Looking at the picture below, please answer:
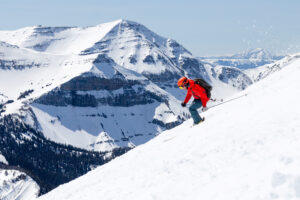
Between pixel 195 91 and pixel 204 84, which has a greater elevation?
pixel 204 84

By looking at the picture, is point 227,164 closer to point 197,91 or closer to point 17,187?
point 197,91

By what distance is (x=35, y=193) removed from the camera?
602 ft

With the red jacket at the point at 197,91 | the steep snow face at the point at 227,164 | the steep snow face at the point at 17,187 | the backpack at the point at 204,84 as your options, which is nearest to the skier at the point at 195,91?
the red jacket at the point at 197,91

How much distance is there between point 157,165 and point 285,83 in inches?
606

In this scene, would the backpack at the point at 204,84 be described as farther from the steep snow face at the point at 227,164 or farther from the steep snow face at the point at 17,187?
the steep snow face at the point at 17,187

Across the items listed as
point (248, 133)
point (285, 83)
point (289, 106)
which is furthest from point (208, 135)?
point (285, 83)

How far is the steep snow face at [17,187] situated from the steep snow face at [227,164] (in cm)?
16843

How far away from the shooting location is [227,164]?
1792cm

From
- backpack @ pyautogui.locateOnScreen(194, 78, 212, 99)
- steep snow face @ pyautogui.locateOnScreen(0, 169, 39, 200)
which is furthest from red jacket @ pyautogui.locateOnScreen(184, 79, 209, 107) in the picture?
steep snow face @ pyautogui.locateOnScreen(0, 169, 39, 200)

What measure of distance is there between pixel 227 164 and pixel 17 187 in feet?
604

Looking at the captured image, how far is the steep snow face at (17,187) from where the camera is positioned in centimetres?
18075

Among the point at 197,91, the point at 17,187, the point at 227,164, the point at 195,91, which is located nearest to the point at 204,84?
the point at 197,91

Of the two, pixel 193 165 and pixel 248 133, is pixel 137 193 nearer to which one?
pixel 193 165

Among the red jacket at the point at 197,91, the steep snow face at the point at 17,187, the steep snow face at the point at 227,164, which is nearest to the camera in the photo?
the steep snow face at the point at 227,164
